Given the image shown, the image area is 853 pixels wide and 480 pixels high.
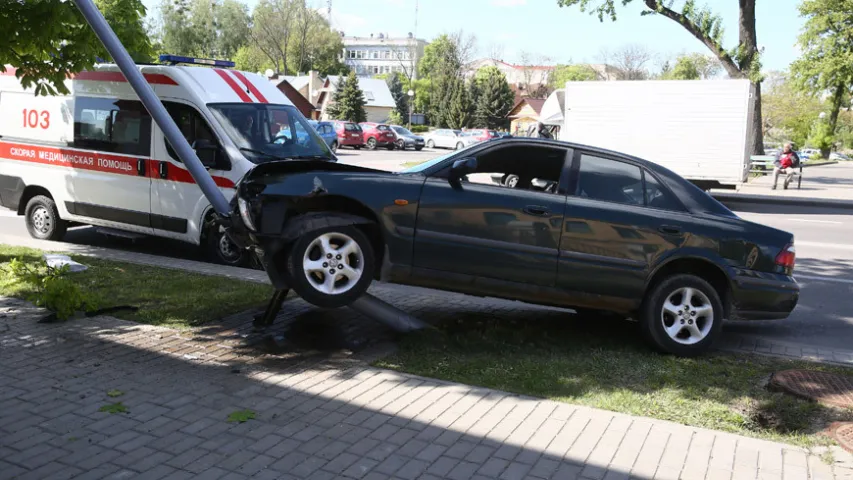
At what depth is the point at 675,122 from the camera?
2191 centimetres

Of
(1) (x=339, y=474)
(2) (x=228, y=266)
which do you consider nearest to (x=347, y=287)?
(1) (x=339, y=474)

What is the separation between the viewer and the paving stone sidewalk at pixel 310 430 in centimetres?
412

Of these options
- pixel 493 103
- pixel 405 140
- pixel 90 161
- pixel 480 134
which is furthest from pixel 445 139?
pixel 90 161

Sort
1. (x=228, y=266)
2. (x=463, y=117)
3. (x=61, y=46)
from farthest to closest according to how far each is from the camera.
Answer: (x=463, y=117) → (x=228, y=266) → (x=61, y=46)

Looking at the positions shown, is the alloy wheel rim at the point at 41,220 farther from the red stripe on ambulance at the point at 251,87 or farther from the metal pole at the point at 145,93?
the metal pole at the point at 145,93

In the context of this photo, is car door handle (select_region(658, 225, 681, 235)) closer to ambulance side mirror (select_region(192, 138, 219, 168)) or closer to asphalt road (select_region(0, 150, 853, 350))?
asphalt road (select_region(0, 150, 853, 350))

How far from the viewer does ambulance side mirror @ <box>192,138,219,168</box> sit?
9133mm

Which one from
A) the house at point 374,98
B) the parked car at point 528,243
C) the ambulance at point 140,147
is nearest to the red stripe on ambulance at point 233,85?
the ambulance at point 140,147

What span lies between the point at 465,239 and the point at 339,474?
2.58 m

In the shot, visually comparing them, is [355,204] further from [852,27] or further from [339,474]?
[852,27]

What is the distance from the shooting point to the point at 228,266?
9.55 meters

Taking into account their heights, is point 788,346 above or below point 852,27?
below

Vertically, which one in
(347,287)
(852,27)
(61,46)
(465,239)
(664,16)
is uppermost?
(852,27)

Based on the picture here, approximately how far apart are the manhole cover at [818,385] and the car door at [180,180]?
632 cm
